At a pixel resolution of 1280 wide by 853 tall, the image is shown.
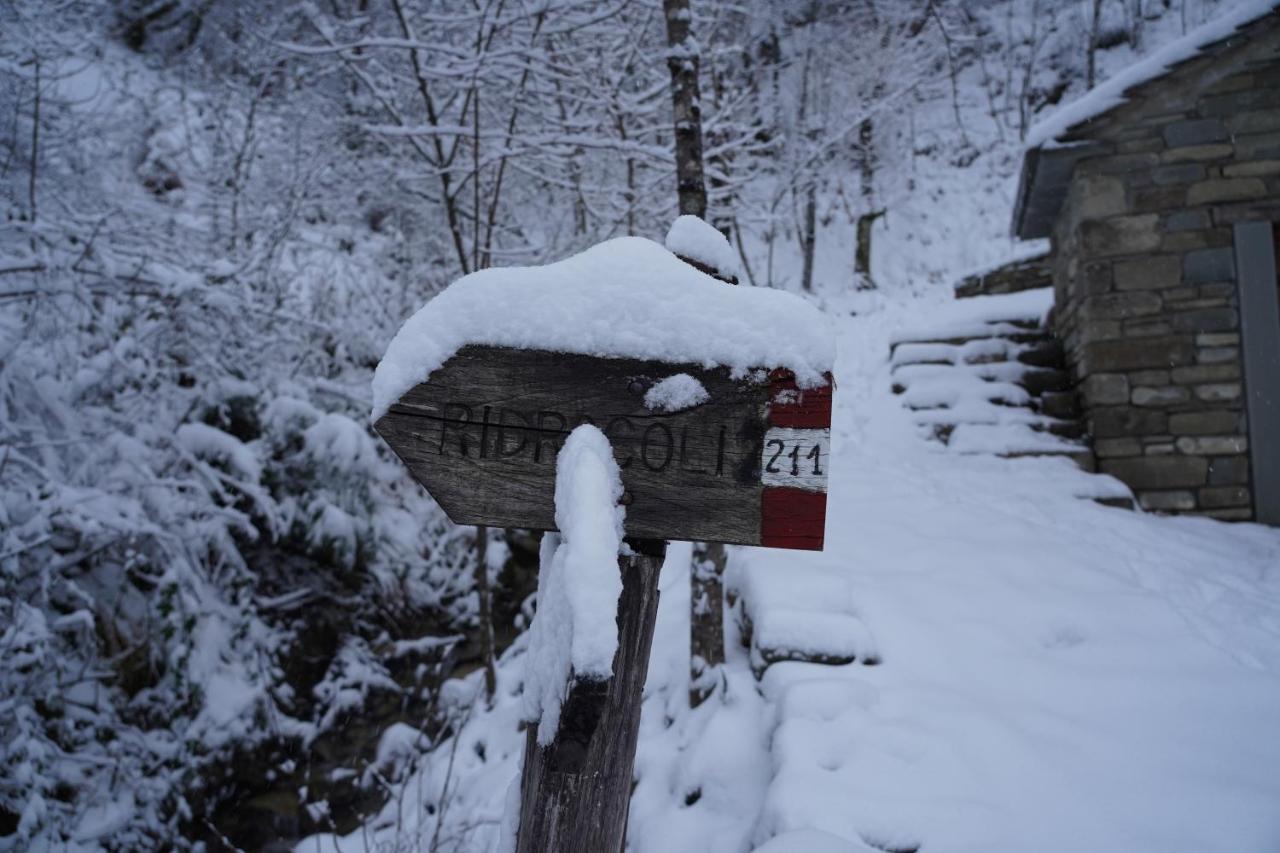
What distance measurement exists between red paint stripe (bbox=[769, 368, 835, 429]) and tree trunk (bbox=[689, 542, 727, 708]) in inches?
79.2

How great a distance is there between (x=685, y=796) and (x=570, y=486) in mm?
1960

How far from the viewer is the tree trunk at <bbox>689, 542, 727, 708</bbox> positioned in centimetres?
289

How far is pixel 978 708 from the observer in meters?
2.28

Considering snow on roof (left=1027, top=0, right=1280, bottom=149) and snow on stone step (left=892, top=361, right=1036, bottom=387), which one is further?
snow on stone step (left=892, top=361, right=1036, bottom=387)

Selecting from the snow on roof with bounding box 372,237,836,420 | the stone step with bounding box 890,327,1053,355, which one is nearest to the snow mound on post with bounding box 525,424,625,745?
the snow on roof with bounding box 372,237,836,420

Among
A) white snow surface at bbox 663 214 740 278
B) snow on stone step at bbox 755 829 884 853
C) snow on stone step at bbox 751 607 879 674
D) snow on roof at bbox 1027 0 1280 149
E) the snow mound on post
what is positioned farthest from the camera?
snow on roof at bbox 1027 0 1280 149

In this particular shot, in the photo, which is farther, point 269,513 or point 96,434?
point 269,513

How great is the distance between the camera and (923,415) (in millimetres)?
5703

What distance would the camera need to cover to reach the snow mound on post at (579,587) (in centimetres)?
75

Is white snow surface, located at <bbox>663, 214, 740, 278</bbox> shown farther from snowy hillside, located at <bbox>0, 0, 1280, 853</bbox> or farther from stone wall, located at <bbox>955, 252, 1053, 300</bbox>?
stone wall, located at <bbox>955, 252, 1053, 300</bbox>

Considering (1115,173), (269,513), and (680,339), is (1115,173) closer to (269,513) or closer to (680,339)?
(680,339)

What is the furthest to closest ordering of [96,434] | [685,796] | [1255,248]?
[1255,248] → [96,434] → [685,796]

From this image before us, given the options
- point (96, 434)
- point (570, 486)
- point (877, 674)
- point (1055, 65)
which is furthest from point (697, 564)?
point (1055, 65)

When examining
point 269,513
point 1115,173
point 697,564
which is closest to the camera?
point 697,564
